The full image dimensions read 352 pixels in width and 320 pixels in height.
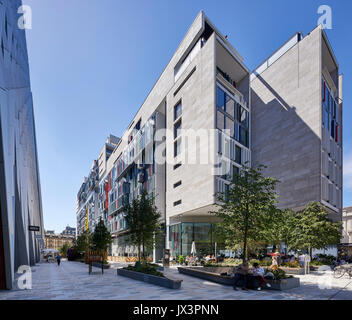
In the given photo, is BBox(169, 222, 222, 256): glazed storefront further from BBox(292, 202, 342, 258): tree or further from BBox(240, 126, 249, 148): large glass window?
BBox(240, 126, 249, 148): large glass window

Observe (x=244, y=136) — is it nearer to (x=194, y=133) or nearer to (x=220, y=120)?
(x=220, y=120)

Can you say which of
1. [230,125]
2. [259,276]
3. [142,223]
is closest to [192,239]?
[230,125]

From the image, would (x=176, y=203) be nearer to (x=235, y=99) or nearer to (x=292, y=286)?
(x=235, y=99)

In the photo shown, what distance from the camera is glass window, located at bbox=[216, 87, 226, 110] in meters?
35.3

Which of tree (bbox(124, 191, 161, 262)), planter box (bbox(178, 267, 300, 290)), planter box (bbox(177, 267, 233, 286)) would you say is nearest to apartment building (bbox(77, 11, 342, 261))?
tree (bbox(124, 191, 161, 262))

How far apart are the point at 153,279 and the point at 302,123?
36.5m

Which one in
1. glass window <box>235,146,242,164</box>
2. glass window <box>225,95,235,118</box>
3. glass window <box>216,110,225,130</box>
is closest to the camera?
glass window <box>216,110,225,130</box>

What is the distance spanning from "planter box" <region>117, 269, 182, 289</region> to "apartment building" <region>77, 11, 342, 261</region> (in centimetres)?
1445

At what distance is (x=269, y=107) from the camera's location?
50.5 meters

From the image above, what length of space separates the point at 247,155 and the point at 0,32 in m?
34.2

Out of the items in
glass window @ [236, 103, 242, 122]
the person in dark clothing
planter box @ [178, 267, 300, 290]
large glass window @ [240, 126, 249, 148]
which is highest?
glass window @ [236, 103, 242, 122]

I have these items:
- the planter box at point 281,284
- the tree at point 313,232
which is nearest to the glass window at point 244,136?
the tree at point 313,232

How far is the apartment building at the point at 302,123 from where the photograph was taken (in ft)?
136

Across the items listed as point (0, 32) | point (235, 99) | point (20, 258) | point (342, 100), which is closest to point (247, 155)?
point (235, 99)
